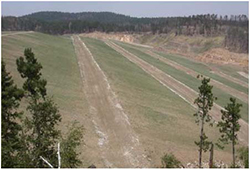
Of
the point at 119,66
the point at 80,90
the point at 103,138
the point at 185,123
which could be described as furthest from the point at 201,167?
the point at 119,66

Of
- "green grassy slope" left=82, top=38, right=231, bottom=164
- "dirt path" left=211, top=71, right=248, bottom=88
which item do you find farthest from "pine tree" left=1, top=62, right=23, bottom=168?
"dirt path" left=211, top=71, right=248, bottom=88

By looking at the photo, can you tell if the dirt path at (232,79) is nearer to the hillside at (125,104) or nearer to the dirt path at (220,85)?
the hillside at (125,104)

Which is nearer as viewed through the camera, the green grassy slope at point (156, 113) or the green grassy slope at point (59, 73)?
the green grassy slope at point (156, 113)

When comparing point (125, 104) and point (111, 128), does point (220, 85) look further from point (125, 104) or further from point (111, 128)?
point (111, 128)

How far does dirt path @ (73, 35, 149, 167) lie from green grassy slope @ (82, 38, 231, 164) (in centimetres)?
147

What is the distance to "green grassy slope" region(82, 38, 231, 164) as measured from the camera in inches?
1910

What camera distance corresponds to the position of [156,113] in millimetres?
59406

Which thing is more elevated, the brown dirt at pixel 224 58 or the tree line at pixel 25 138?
the tree line at pixel 25 138

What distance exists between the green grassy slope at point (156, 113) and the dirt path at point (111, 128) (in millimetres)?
1470

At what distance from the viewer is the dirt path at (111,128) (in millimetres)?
41247

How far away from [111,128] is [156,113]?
12.0 m

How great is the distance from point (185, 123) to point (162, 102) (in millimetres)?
9761

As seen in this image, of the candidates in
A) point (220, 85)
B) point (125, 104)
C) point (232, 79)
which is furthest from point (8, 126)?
point (232, 79)

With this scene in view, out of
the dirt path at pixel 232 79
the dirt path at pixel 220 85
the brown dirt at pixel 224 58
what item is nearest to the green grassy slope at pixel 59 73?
the dirt path at pixel 220 85
